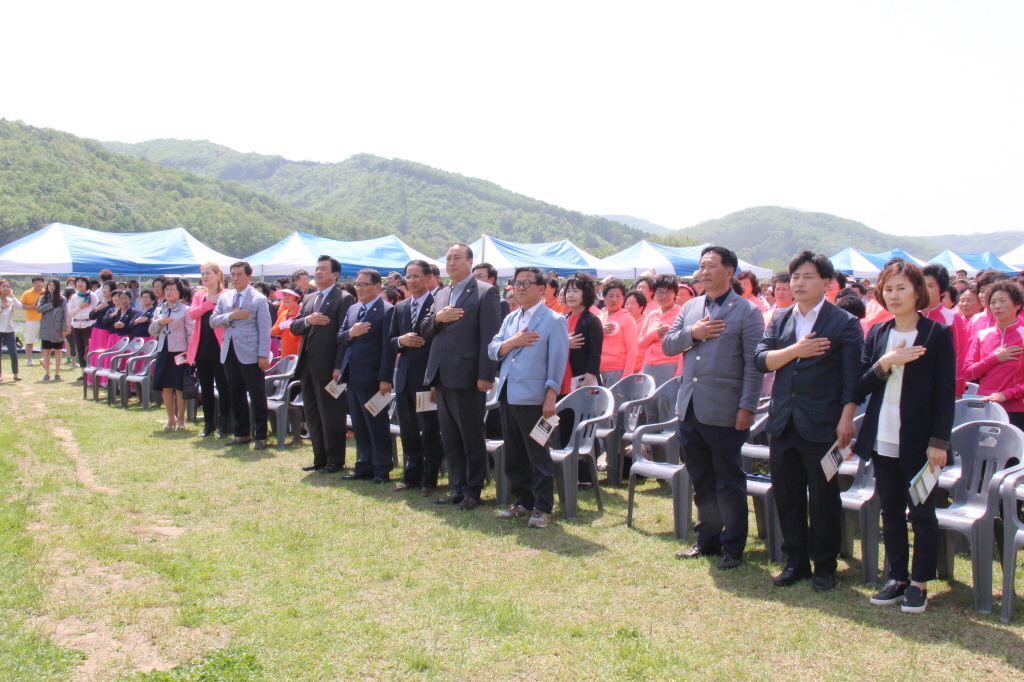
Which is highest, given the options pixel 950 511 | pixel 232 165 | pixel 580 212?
pixel 232 165

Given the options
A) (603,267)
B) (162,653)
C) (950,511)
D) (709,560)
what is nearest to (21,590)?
(162,653)

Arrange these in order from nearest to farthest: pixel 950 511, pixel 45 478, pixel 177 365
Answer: pixel 950 511 < pixel 45 478 < pixel 177 365

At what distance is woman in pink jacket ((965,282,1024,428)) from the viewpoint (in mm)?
5402

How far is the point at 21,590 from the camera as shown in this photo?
163 inches

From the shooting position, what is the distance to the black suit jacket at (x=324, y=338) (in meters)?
7.37

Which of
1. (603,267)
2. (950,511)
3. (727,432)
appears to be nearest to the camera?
(950,511)

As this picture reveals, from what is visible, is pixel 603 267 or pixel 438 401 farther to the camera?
pixel 603 267

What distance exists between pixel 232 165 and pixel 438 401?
493 feet

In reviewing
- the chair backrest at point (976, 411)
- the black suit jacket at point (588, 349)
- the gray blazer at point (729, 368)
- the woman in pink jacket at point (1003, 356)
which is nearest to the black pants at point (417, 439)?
the black suit jacket at point (588, 349)

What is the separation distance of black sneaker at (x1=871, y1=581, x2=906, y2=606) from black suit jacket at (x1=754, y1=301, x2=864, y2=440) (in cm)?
79

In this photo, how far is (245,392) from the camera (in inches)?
343

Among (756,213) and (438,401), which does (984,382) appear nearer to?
(438,401)

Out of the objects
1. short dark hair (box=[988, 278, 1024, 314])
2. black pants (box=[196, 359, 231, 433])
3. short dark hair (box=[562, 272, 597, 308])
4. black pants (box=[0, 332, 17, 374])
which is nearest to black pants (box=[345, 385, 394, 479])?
short dark hair (box=[562, 272, 597, 308])

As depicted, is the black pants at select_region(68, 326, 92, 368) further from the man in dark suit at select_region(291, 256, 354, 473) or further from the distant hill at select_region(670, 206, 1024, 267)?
the distant hill at select_region(670, 206, 1024, 267)
